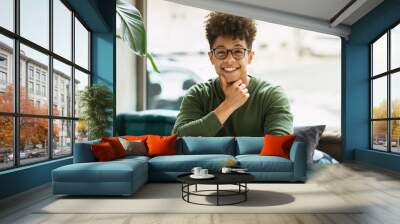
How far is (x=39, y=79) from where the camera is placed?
17.9 feet

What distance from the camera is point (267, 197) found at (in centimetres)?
447

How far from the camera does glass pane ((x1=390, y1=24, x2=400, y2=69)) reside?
733 cm

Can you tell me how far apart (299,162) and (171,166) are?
174 centimetres

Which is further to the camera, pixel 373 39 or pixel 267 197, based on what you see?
pixel 373 39

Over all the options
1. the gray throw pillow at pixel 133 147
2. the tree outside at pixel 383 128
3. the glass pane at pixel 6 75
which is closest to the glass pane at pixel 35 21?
the glass pane at pixel 6 75

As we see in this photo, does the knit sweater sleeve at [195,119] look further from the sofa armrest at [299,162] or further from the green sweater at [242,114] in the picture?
the sofa armrest at [299,162]

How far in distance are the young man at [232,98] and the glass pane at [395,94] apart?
1878mm

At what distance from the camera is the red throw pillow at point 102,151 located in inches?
204

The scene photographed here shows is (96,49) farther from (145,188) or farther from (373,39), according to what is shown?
(373,39)

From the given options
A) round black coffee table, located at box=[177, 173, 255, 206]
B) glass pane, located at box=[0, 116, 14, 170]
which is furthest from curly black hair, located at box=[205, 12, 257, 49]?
glass pane, located at box=[0, 116, 14, 170]

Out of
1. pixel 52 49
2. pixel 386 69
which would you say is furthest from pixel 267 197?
pixel 386 69

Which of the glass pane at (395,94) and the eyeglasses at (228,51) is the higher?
the eyeglasses at (228,51)

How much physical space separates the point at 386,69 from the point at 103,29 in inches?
215

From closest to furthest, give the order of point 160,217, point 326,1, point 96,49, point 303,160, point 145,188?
point 160,217 < point 145,188 < point 303,160 < point 326,1 < point 96,49
